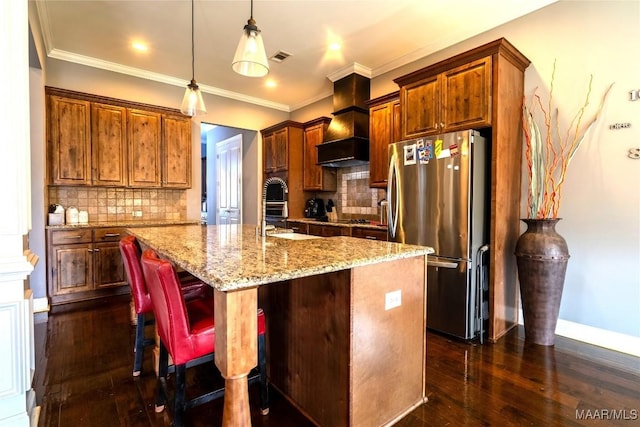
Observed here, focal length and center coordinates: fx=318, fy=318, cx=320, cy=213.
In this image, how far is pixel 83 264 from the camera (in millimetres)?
3705

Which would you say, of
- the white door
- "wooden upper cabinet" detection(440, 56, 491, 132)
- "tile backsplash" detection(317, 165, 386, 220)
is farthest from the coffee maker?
"wooden upper cabinet" detection(440, 56, 491, 132)

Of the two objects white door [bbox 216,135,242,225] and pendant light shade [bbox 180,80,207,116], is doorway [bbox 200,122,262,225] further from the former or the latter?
pendant light shade [bbox 180,80,207,116]

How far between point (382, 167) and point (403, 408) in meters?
2.76

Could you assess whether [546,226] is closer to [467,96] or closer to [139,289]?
[467,96]

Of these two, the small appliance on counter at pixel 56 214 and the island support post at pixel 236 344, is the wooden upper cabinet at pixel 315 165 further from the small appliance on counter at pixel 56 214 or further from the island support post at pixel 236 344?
the island support post at pixel 236 344

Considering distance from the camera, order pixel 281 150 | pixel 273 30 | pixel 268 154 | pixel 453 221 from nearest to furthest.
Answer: pixel 453 221 < pixel 273 30 < pixel 281 150 < pixel 268 154

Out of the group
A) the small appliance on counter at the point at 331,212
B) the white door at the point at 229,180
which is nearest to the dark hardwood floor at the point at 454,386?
the small appliance on counter at the point at 331,212

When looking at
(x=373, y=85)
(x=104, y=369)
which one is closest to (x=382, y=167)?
(x=373, y=85)

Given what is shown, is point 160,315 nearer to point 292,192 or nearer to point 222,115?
point 292,192

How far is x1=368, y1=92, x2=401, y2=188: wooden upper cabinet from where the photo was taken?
378 centimetres

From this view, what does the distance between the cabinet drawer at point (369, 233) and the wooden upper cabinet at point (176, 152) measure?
2.55 meters

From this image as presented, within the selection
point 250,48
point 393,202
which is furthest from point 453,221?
point 250,48

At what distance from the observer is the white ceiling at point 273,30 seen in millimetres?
2973

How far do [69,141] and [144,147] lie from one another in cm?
79
